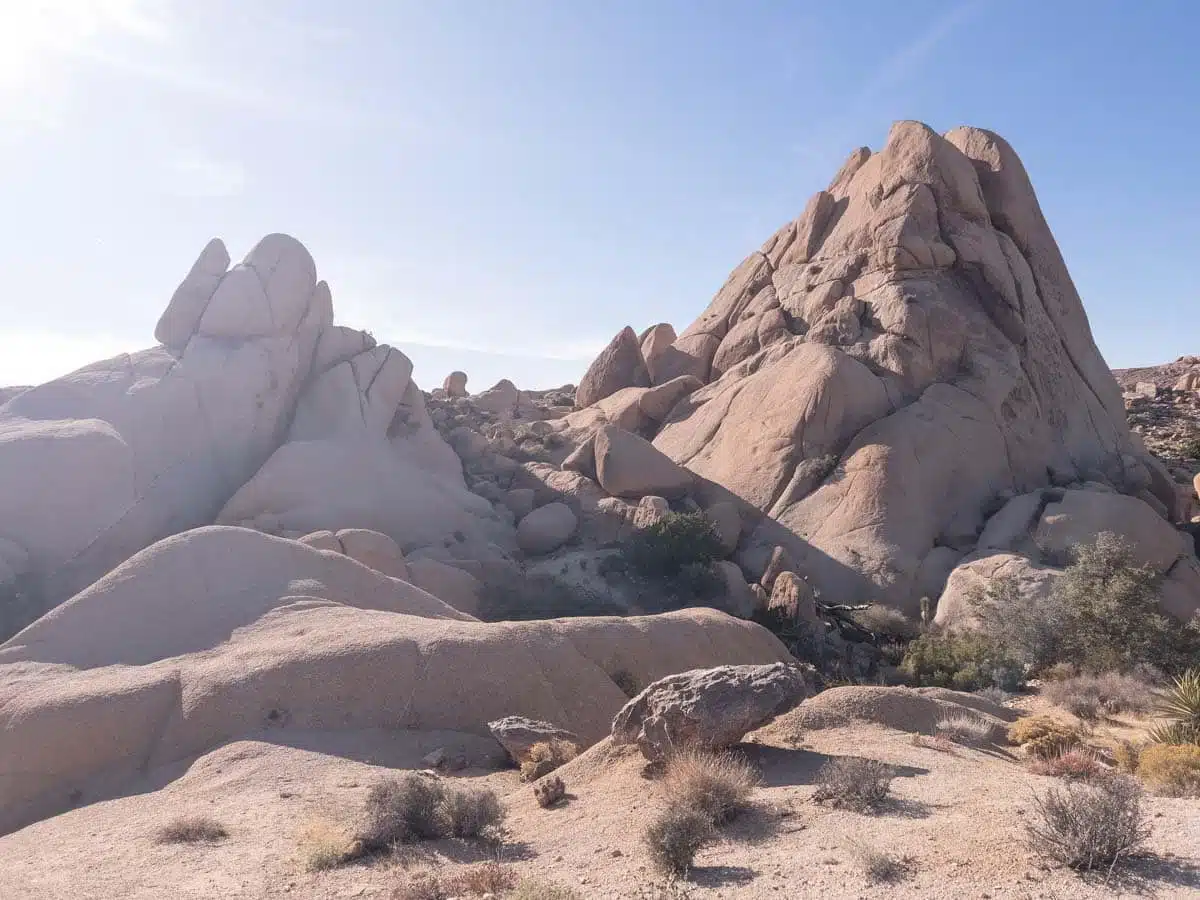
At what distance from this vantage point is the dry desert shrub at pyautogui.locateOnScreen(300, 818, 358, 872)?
9000 millimetres

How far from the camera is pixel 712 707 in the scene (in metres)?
11.2

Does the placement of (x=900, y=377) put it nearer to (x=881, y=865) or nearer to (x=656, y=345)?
(x=656, y=345)

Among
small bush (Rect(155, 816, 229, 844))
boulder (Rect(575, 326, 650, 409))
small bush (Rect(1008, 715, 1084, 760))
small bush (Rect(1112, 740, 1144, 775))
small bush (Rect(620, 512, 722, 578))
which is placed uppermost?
boulder (Rect(575, 326, 650, 409))

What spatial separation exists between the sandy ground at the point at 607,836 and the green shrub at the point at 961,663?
8442 millimetres

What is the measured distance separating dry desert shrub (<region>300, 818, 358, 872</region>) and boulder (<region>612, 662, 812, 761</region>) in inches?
142

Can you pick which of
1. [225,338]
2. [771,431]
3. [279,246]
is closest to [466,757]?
[771,431]

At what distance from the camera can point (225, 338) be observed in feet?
109

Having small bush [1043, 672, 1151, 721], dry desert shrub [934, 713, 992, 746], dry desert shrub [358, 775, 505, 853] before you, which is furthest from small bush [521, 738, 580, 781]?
small bush [1043, 672, 1151, 721]

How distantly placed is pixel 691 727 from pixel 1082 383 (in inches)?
1265

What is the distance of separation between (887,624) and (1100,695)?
870 centimetres

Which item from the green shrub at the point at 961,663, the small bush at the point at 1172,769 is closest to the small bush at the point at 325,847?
the small bush at the point at 1172,769

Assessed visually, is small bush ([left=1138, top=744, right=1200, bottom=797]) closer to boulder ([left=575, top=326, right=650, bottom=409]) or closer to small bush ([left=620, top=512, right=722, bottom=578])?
small bush ([left=620, top=512, right=722, bottom=578])

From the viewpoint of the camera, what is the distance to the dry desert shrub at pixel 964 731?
13.1 meters

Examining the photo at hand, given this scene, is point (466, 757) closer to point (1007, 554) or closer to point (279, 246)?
point (1007, 554)
